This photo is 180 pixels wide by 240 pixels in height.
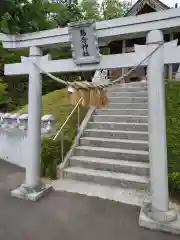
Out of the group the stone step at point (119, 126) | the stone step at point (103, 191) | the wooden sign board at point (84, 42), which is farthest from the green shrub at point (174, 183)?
the wooden sign board at point (84, 42)

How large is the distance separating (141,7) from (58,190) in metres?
10.7

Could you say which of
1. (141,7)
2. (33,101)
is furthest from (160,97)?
(141,7)

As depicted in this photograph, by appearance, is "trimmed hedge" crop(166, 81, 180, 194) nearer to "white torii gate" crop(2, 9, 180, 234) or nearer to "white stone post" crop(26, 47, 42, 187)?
"white torii gate" crop(2, 9, 180, 234)

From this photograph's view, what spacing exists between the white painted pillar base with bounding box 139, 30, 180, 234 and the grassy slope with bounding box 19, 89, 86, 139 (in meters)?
2.79

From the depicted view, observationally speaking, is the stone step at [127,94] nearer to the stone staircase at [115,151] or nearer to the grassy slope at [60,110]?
the stone staircase at [115,151]

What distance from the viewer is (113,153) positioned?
5023 millimetres

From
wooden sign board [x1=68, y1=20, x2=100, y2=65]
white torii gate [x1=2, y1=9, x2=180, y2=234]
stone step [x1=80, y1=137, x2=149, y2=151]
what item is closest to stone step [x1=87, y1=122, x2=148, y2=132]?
stone step [x1=80, y1=137, x2=149, y2=151]

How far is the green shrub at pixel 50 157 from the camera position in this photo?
191 inches

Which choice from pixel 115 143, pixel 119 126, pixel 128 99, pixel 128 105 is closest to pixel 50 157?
pixel 115 143

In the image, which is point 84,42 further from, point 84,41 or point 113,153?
point 113,153

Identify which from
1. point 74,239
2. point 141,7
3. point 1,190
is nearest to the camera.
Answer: point 74,239

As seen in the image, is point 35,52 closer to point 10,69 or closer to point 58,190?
point 10,69

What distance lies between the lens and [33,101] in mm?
3975

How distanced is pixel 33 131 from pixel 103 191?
5.53ft
